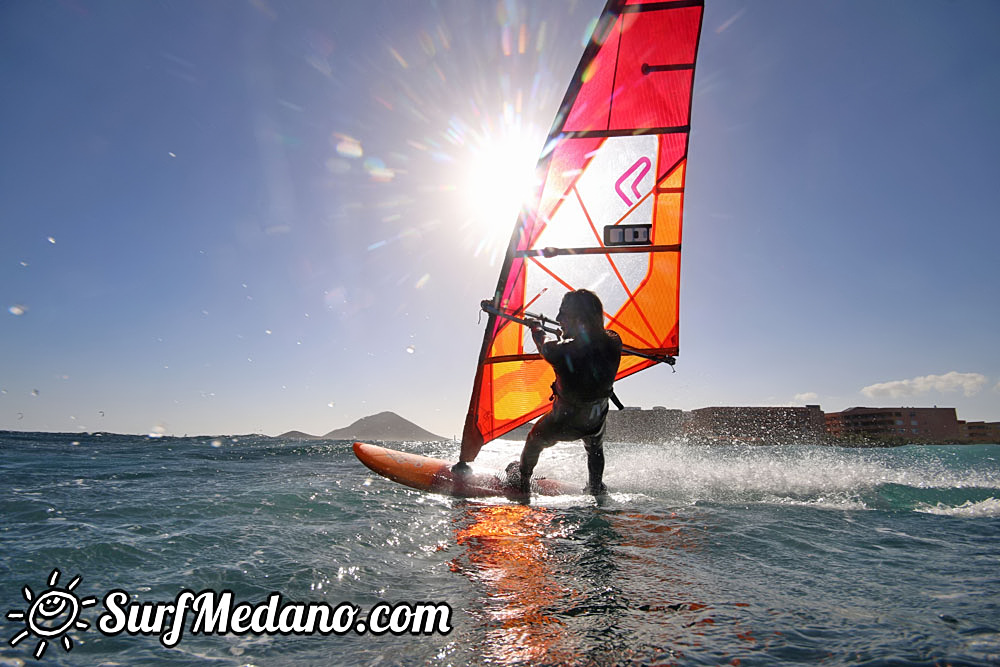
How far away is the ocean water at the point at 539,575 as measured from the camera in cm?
200

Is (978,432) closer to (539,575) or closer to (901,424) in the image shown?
(901,424)

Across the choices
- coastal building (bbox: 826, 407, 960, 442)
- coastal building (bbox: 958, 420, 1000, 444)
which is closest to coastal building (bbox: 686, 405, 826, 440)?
coastal building (bbox: 826, 407, 960, 442)

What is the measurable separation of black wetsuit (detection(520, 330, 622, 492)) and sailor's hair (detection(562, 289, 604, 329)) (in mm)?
170

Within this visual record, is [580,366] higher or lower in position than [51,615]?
higher

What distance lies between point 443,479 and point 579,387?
334 centimetres

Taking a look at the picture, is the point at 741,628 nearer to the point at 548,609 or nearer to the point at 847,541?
the point at 548,609

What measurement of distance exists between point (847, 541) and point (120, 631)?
5.46 meters

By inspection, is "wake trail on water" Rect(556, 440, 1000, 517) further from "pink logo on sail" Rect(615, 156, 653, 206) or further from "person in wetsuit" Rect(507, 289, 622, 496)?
"pink logo on sail" Rect(615, 156, 653, 206)

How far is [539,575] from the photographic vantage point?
2969 mm

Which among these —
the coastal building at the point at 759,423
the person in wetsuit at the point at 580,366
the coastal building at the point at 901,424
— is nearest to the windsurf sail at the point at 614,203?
the person in wetsuit at the point at 580,366

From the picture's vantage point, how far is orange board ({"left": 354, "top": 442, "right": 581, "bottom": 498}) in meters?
6.75

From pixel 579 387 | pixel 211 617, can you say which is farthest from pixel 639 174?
pixel 211 617

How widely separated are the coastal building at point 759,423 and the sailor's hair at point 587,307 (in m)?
60.3

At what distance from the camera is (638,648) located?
189 cm
